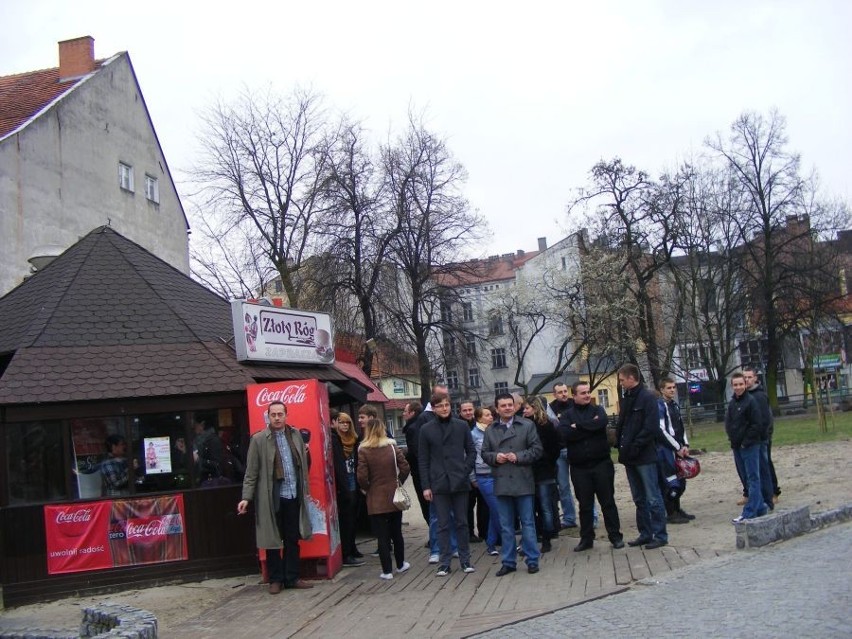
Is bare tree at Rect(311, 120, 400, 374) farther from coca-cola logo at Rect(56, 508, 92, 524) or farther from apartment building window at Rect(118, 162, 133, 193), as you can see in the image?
coca-cola logo at Rect(56, 508, 92, 524)

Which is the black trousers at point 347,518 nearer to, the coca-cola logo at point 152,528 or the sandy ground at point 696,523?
the sandy ground at point 696,523

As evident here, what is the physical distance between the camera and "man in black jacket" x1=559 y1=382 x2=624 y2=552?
9.58 m

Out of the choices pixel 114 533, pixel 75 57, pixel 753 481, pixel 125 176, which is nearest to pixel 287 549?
pixel 114 533

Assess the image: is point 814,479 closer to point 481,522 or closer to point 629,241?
point 481,522

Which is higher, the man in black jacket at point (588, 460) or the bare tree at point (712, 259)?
the bare tree at point (712, 259)

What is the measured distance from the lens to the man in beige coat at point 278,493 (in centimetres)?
949

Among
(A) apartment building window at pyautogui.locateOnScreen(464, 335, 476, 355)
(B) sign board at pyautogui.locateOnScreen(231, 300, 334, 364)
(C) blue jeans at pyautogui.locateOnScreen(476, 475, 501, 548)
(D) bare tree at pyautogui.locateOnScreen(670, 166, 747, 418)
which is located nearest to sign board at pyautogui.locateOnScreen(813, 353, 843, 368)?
(D) bare tree at pyautogui.locateOnScreen(670, 166, 747, 418)

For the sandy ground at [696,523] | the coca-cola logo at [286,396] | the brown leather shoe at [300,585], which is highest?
the coca-cola logo at [286,396]

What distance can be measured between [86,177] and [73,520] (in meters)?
18.1

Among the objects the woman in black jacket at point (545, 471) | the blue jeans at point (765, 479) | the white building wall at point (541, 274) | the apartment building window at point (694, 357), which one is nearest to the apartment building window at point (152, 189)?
the woman in black jacket at point (545, 471)

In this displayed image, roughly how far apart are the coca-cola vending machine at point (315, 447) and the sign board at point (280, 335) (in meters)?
1.24

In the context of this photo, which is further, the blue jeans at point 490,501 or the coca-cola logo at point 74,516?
the blue jeans at point 490,501

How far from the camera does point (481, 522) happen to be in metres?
11.6

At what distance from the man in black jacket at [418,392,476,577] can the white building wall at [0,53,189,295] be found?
1626 cm
